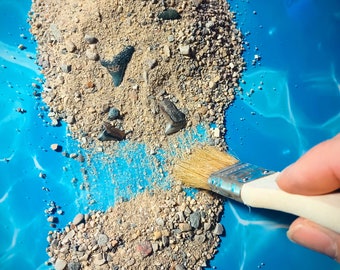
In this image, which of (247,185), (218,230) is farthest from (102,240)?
(247,185)

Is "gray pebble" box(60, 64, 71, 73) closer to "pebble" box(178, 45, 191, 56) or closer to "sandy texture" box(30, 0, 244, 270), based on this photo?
"sandy texture" box(30, 0, 244, 270)

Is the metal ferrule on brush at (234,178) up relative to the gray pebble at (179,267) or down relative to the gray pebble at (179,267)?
up

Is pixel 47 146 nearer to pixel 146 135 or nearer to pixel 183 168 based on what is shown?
pixel 146 135

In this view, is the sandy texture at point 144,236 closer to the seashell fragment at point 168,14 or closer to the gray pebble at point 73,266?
the gray pebble at point 73,266

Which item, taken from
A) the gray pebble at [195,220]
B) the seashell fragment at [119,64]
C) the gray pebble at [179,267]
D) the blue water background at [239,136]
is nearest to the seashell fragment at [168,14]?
the seashell fragment at [119,64]

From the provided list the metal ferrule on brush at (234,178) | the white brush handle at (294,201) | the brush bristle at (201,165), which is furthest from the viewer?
the brush bristle at (201,165)

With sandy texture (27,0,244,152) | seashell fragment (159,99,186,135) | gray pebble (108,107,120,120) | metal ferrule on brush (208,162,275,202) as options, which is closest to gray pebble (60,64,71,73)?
sandy texture (27,0,244,152)

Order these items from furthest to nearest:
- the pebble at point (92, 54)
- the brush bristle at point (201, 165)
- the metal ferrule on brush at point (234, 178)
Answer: the pebble at point (92, 54)
the brush bristle at point (201, 165)
the metal ferrule on brush at point (234, 178)

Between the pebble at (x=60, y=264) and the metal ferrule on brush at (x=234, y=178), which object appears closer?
the metal ferrule on brush at (x=234, y=178)
